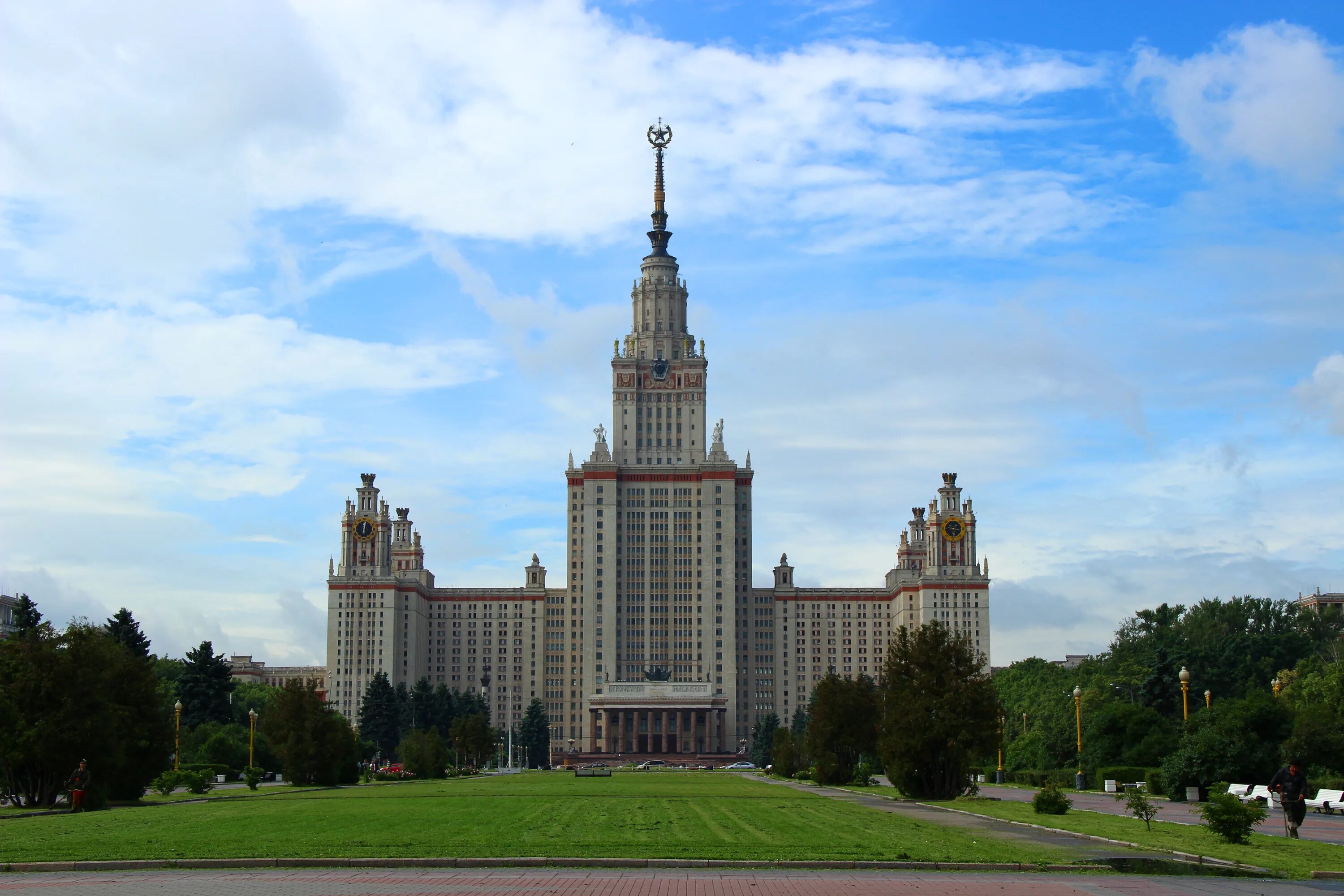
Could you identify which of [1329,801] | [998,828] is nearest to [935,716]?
[1329,801]

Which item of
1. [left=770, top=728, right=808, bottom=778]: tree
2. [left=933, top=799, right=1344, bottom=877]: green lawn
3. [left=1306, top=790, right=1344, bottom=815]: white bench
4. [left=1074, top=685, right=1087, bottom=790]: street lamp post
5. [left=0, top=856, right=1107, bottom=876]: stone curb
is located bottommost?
[left=770, top=728, right=808, bottom=778]: tree

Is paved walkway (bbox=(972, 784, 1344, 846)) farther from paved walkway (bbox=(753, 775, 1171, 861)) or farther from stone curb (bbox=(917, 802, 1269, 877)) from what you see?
paved walkway (bbox=(753, 775, 1171, 861))

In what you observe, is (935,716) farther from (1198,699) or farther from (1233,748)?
(1198,699)

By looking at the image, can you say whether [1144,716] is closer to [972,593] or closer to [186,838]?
[186,838]

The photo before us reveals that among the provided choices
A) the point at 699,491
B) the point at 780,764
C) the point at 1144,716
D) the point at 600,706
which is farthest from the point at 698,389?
the point at 1144,716

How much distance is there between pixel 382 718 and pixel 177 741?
9310 centimetres

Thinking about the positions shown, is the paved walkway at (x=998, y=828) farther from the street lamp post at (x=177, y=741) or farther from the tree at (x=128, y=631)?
the tree at (x=128, y=631)

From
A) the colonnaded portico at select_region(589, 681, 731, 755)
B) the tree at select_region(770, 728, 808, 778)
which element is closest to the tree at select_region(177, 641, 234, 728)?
the tree at select_region(770, 728, 808, 778)

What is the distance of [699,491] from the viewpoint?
648ft

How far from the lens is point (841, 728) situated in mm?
73938

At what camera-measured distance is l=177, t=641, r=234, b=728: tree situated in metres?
109

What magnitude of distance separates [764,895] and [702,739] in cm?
16744

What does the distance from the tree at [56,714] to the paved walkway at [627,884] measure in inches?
848

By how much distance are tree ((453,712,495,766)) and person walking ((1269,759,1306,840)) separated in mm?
93124
